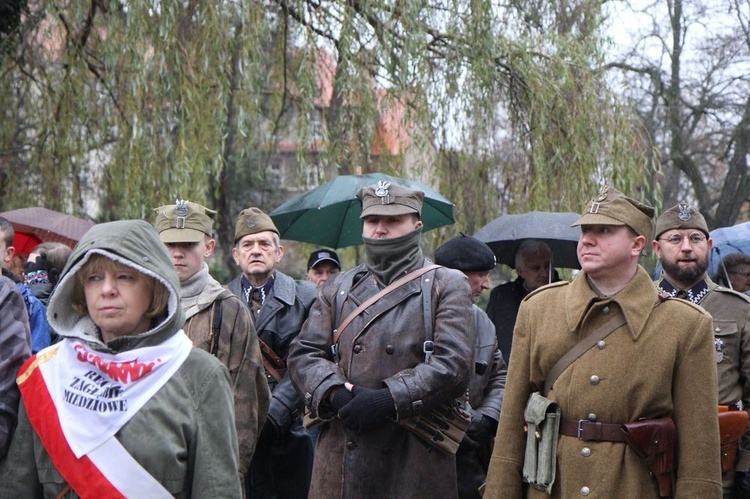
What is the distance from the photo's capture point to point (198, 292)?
15.3 ft

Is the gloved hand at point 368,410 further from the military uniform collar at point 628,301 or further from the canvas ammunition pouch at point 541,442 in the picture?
the military uniform collar at point 628,301

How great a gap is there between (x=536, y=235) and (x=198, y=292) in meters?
2.77

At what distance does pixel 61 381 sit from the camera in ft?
9.48

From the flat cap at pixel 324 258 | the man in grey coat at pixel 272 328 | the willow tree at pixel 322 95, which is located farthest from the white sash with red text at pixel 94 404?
the willow tree at pixel 322 95

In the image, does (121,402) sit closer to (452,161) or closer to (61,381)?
(61,381)

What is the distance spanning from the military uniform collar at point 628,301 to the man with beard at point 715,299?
95 centimetres

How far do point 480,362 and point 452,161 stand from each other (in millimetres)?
5905

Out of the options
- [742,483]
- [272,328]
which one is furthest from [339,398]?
[742,483]

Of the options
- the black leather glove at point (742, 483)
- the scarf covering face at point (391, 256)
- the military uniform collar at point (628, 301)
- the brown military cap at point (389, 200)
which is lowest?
the black leather glove at point (742, 483)

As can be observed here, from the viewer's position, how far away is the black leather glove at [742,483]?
15.9 ft

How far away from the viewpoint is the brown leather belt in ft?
12.4

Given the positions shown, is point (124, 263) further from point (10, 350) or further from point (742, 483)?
point (742, 483)

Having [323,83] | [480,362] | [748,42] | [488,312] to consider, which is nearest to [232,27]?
[323,83]

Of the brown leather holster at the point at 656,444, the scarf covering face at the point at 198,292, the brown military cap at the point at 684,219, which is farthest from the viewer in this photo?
the brown military cap at the point at 684,219
